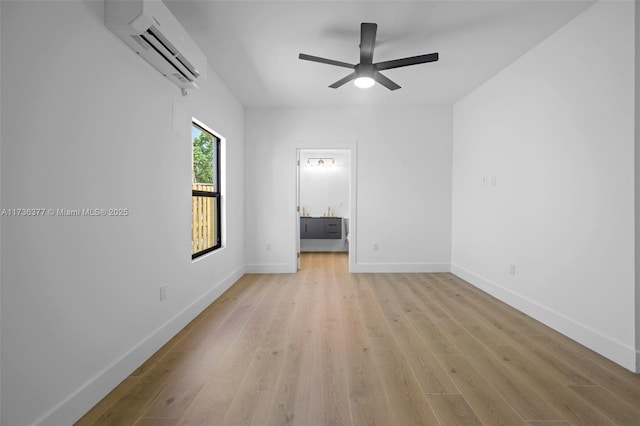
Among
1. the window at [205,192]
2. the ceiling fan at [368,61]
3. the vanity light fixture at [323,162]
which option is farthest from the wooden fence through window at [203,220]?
the vanity light fixture at [323,162]

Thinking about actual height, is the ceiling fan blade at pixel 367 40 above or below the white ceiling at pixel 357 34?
below

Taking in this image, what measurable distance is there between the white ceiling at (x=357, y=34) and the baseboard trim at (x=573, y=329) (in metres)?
2.46

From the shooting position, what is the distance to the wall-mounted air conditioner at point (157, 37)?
1.67m

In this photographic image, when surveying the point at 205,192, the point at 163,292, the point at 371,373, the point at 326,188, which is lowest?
the point at 371,373

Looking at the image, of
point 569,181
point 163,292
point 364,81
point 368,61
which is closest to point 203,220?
point 163,292

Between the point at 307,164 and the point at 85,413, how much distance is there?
249 inches

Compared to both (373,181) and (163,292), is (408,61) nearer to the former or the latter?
(373,181)

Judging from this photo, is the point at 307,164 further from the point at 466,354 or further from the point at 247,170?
the point at 466,354

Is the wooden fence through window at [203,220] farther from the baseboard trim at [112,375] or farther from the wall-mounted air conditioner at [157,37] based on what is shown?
the wall-mounted air conditioner at [157,37]

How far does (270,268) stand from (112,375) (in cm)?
300

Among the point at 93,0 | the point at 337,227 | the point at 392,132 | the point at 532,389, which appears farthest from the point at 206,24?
the point at 337,227

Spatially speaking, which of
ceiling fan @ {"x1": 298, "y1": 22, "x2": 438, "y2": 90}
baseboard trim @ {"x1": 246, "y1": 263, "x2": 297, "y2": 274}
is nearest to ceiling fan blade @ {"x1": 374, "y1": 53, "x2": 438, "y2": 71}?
ceiling fan @ {"x1": 298, "y1": 22, "x2": 438, "y2": 90}

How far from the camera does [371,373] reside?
1.87m

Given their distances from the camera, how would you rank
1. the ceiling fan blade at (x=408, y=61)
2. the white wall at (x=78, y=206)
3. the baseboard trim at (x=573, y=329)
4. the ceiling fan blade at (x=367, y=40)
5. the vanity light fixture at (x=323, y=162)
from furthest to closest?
1. the vanity light fixture at (x=323, y=162)
2. the ceiling fan blade at (x=408, y=61)
3. the ceiling fan blade at (x=367, y=40)
4. the baseboard trim at (x=573, y=329)
5. the white wall at (x=78, y=206)
